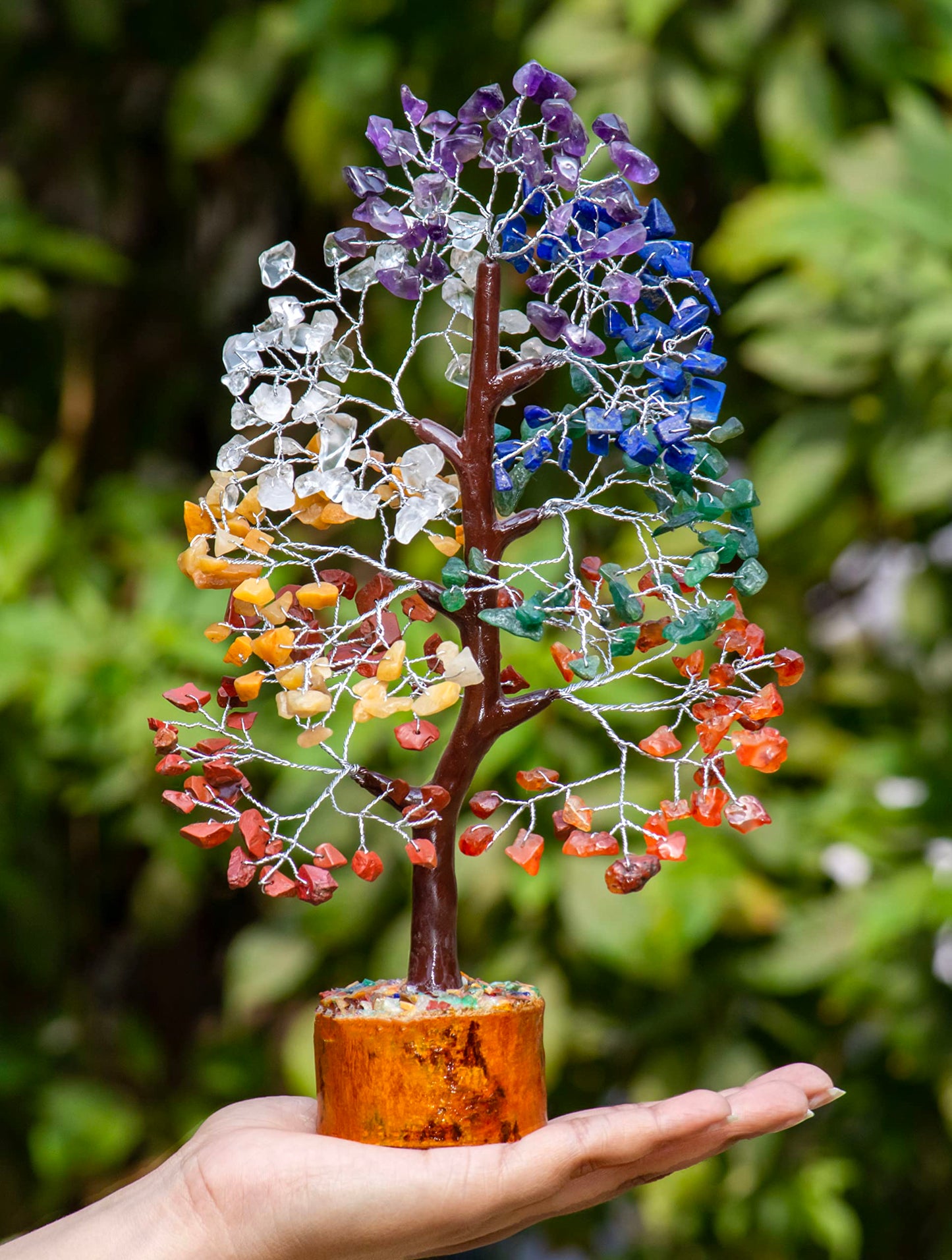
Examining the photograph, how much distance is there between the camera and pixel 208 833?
59cm

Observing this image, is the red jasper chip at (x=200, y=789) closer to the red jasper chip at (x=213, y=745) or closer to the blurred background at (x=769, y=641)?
the red jasper chip at (x=213, y=745)

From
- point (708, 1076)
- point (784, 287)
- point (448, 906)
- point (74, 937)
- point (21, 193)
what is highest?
point (21, 193)

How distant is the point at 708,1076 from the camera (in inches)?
45.4

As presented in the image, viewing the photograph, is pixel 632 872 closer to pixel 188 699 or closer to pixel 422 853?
pixel 422 853

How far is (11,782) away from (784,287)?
898 mm

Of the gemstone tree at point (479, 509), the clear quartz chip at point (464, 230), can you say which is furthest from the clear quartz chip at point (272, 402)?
the clear quartz chip at point (464, 230)

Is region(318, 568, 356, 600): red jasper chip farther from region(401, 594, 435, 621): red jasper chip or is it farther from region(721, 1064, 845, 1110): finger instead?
region(721, 1064, 845, 1110): finger

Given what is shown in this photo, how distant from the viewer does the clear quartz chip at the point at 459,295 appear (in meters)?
0.64

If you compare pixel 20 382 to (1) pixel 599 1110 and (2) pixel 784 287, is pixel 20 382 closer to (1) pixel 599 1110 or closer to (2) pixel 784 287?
(2) pixel 784 287

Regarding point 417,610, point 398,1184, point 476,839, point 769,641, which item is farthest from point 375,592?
point 769,641

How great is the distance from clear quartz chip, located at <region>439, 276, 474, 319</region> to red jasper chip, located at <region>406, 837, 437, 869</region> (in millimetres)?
260

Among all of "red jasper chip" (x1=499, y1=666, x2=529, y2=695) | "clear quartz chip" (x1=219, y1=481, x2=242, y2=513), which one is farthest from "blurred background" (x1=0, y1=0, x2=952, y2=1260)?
"clear quartz chip" (x1=219, y1=481, x2=242, y2=513)

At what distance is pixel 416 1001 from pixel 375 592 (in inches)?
7.5

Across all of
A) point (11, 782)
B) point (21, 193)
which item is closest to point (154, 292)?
point (21, 193)
